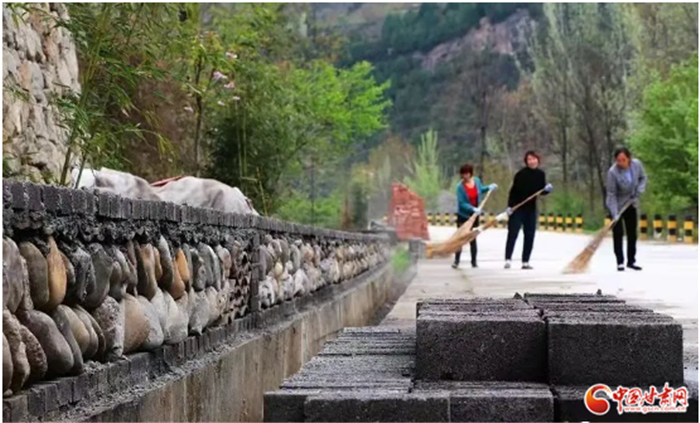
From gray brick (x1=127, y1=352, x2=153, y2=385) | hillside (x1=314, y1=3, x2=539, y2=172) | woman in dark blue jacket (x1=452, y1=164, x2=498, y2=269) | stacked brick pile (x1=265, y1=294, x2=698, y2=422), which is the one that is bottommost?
gray brick (x1=127, y1=352, x2=153, y2=385)

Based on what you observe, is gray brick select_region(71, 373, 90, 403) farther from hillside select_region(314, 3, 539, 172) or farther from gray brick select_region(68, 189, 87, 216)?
hillside select_region(314, 3, 539, 172)

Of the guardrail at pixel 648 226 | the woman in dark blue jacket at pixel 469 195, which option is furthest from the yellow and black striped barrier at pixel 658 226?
the woman in dark blue jacket at pixel 469 195

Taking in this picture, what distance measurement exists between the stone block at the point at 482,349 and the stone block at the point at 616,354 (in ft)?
0.49

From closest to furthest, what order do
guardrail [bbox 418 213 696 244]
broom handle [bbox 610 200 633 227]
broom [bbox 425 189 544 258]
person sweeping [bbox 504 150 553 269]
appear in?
1. broom handle [bbox 610 200 633 227]
2. broom [bbox 425 189 544 258]
3. person sweeping [bbox 504 150 553 269]
4. guardrail [bbox 418 213 696 244]

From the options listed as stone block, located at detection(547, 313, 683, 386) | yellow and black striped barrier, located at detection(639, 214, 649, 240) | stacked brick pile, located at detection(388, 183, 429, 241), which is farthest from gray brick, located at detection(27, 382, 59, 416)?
stacked brick pile, located at detection(388, 183, 429, 241)

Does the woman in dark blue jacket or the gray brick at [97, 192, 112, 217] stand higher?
the woman in dark blue jacket

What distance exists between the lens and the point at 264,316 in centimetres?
791

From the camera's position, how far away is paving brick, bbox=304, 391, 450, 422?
343 centimetres

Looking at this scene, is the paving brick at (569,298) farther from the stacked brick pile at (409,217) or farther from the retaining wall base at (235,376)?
the stacked brick pile at (409,217)

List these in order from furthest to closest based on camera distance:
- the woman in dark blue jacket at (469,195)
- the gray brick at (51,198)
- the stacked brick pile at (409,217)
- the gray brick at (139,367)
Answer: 1. the stacked brick pile at (409,217)
2. the woman in dark blue jacket at (469,195)
3. the gray brick at (139,367)
4. the gray brick at (51,198)

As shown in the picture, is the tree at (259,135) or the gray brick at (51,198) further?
the tree at (259,135)

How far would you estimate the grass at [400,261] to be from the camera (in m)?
22.2

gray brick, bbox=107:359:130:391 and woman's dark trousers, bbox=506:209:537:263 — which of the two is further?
woman's dark trousers, bbox=506:209:537:263

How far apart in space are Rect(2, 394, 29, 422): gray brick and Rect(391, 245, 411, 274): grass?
18.3m
